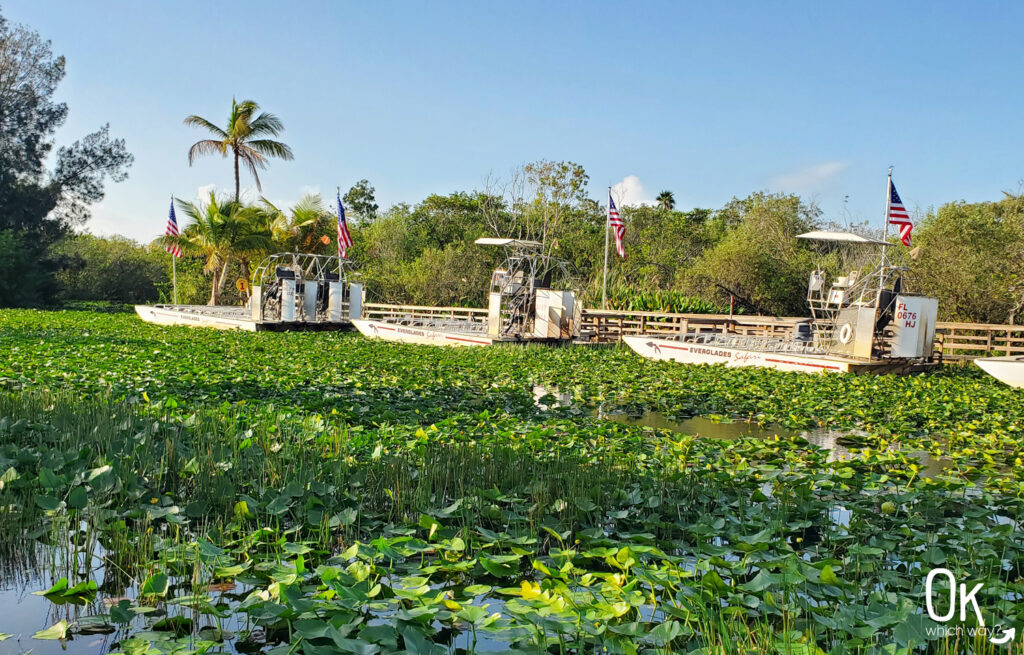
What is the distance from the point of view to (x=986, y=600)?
3572mm

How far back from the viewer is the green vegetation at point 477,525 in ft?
10.4

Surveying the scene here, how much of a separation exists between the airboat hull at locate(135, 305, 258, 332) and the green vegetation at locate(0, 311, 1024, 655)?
1513 cm

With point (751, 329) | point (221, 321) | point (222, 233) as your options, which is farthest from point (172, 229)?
point (751, 329)

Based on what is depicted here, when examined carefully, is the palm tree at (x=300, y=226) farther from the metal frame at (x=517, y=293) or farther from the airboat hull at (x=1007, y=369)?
the airboat hull at (x=1007, y=369)

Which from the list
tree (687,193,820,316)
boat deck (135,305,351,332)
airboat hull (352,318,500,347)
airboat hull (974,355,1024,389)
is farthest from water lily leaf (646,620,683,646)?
tree (687,193,820,316)

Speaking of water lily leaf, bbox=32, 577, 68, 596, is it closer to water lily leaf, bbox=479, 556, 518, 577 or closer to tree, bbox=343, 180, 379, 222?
water lily leaf, bbox=479, 556, 518, 577

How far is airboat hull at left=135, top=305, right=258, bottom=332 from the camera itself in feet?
81.0

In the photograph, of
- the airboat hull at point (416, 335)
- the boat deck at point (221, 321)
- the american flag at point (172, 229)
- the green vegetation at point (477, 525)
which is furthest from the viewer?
the american flag at point (172, 229)

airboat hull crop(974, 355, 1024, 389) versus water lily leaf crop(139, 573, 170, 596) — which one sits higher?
airboat hull crop(974, 355, 1024, 389)

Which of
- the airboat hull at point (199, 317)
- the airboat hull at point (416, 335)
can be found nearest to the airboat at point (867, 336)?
the airboat hull at point (416, 335)

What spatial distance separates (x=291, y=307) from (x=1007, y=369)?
2019 cm

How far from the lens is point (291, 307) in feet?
83.3

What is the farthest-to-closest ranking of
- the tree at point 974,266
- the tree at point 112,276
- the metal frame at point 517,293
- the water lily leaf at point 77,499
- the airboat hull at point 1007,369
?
the tree at point 112,276
the tree at point 974,266
the metal frame at point 517,293
the airboat hull at point 1007,369
the water lily leaf at point 77,499

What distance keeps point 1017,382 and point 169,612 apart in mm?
15697
